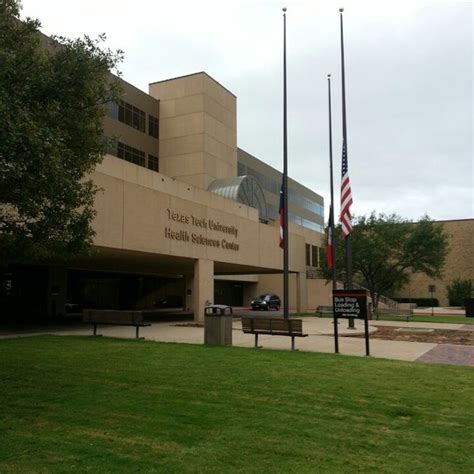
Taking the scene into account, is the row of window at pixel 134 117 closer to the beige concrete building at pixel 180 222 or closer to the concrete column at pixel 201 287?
the beige concrete building at pixel 180 222

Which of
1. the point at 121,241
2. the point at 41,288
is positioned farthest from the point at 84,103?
the point at 41,288

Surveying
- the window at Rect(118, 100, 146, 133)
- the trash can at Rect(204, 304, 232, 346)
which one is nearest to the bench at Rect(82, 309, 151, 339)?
the trash can at Rect(204, 304, 232, 346)

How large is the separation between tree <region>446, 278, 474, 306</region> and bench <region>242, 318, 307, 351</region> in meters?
53.4

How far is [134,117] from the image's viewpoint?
4828 cm

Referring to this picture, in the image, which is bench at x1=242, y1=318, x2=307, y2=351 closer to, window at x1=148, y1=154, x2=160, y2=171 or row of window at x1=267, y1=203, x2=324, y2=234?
Answer: window at x1=148, y1=154, x2=160, y2=171

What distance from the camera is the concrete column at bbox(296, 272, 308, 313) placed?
40625mm

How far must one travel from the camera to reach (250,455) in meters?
5.11

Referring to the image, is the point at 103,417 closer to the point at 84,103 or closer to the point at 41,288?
the point at 84,103

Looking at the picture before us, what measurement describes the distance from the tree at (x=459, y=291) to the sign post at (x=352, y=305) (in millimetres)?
53721

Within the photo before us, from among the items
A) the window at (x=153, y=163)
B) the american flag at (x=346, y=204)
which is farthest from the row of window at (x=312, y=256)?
the american flag at (x=346, y=204)

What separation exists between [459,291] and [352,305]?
54907 millimetres

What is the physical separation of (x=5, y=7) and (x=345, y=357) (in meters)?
9.61

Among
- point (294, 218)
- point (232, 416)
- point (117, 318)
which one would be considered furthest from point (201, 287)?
point (294, 218)

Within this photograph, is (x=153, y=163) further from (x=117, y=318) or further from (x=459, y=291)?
(x=459, y=291)
